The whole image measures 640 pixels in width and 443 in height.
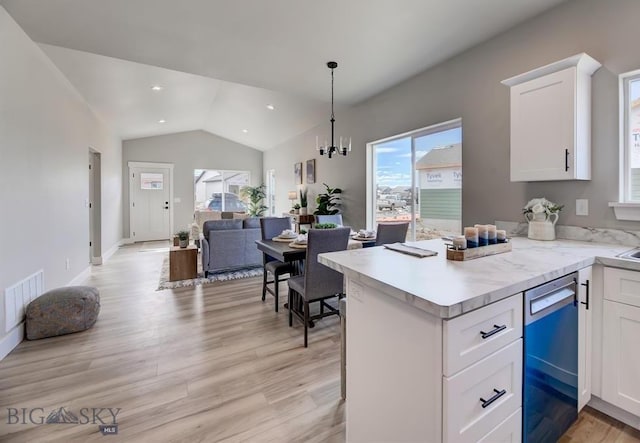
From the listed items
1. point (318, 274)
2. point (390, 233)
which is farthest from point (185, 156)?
point (318, 274)

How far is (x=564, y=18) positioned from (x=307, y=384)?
340 centimetres

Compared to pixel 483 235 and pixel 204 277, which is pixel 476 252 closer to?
pixel 483 235

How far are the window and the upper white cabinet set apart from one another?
185mm

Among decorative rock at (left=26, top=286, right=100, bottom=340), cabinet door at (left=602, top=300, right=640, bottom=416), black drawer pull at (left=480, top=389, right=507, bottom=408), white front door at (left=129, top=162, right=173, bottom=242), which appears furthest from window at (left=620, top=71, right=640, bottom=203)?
white front door at (left=129, top=162, right=173, bottom=242)

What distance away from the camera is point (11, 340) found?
2.37 m

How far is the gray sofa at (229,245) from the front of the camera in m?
4.48

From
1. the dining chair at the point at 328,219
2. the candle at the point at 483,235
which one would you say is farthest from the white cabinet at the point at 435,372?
the dining chair at the point at 328,219

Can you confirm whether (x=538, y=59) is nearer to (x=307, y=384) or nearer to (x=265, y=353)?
(x=307, y=384)

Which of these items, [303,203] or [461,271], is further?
[303,203]

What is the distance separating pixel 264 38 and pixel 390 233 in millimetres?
2368

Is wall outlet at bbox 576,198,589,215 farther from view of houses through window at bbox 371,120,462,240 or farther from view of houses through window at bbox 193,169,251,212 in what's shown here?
view of houses through window at bbox 193,169,251,212

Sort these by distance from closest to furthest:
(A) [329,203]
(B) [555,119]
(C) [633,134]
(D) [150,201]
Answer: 1. (C) [633,134]
2. (B) [555,119]
3. (A) [329,203]
4. (D) [150,201]

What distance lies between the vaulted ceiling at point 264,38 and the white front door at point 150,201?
3.88 meters

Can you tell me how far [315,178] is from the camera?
6.62 metres
